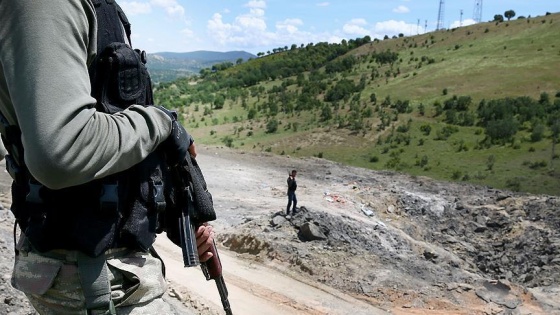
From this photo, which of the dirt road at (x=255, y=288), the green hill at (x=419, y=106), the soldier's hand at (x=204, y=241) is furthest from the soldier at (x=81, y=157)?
the green hill at (x=419, y=106)

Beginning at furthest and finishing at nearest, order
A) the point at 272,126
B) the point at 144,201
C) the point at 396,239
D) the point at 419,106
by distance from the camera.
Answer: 1. the point at 419,106
2. the point at 272,126
3. the point at 396,239
4. the point at 144,201

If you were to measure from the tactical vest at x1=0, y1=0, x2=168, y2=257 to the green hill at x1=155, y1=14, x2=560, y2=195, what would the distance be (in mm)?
20260

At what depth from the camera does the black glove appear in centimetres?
175

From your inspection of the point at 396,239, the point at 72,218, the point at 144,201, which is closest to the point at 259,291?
the point at 396,239

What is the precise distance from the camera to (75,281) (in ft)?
5.39

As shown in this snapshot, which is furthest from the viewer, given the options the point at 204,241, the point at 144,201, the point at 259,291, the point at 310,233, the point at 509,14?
the point at 509,14

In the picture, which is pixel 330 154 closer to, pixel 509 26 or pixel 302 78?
pixel 302 78

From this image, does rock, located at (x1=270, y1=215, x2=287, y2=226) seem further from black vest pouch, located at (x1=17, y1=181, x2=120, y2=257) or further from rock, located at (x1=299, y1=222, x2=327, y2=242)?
black vest pouch, located at (x1=17, y1=181, x2=120, y2=257)

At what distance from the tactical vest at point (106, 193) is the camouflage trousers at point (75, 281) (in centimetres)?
5

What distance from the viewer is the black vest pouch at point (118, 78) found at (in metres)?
1.65

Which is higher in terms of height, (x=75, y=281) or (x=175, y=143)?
(x=175, y=143)

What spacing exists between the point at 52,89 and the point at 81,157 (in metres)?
0.18

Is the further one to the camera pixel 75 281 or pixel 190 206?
pixel 190 206

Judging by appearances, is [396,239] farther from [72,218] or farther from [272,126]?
[272,126]
